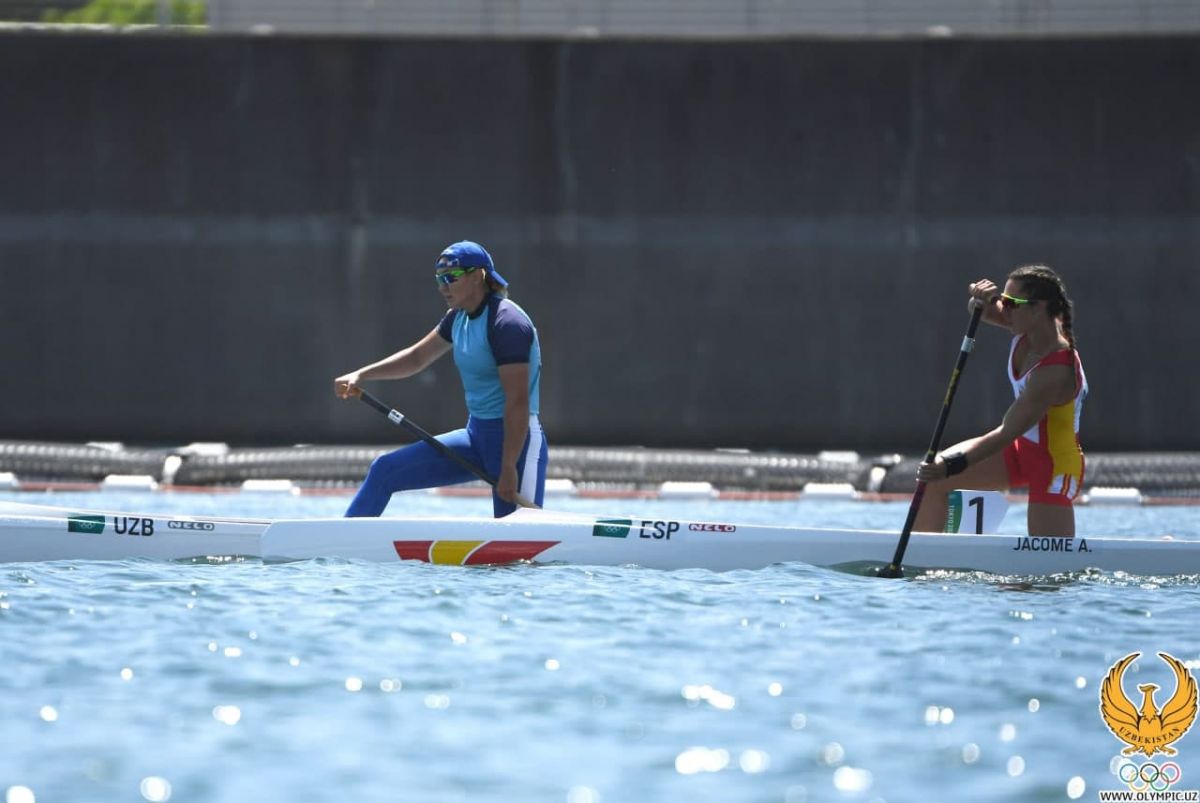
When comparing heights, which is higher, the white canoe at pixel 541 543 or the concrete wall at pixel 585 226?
the concrete wall at pixel 585 226

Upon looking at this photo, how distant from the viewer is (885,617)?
607cm

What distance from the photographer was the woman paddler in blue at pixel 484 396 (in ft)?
23.2

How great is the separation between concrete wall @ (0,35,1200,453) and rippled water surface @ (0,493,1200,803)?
8.10 meters

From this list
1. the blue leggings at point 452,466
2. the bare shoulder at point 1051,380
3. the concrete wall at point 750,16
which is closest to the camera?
the bare shoulder at point 1051,380

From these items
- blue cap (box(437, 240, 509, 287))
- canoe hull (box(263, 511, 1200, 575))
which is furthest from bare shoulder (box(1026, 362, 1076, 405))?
blue cap (box(437, 240, 509, 287))

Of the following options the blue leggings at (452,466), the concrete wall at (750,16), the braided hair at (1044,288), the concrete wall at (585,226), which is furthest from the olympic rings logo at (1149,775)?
the concrete wall at (750,16)

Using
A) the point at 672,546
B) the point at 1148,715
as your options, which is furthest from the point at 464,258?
the point at 1148,715

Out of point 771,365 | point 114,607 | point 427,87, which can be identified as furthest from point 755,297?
point 114,607

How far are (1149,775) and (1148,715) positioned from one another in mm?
514

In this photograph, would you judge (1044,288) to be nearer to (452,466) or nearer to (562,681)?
(452,466)

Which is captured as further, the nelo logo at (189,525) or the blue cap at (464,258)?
the nelo logo at (189,525)

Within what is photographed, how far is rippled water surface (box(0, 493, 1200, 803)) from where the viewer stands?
13.2 ft

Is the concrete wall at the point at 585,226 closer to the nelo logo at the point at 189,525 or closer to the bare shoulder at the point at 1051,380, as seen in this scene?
the nelo logo at the point at 189,525

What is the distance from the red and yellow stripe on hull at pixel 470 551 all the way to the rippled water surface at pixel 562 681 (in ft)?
0.36
